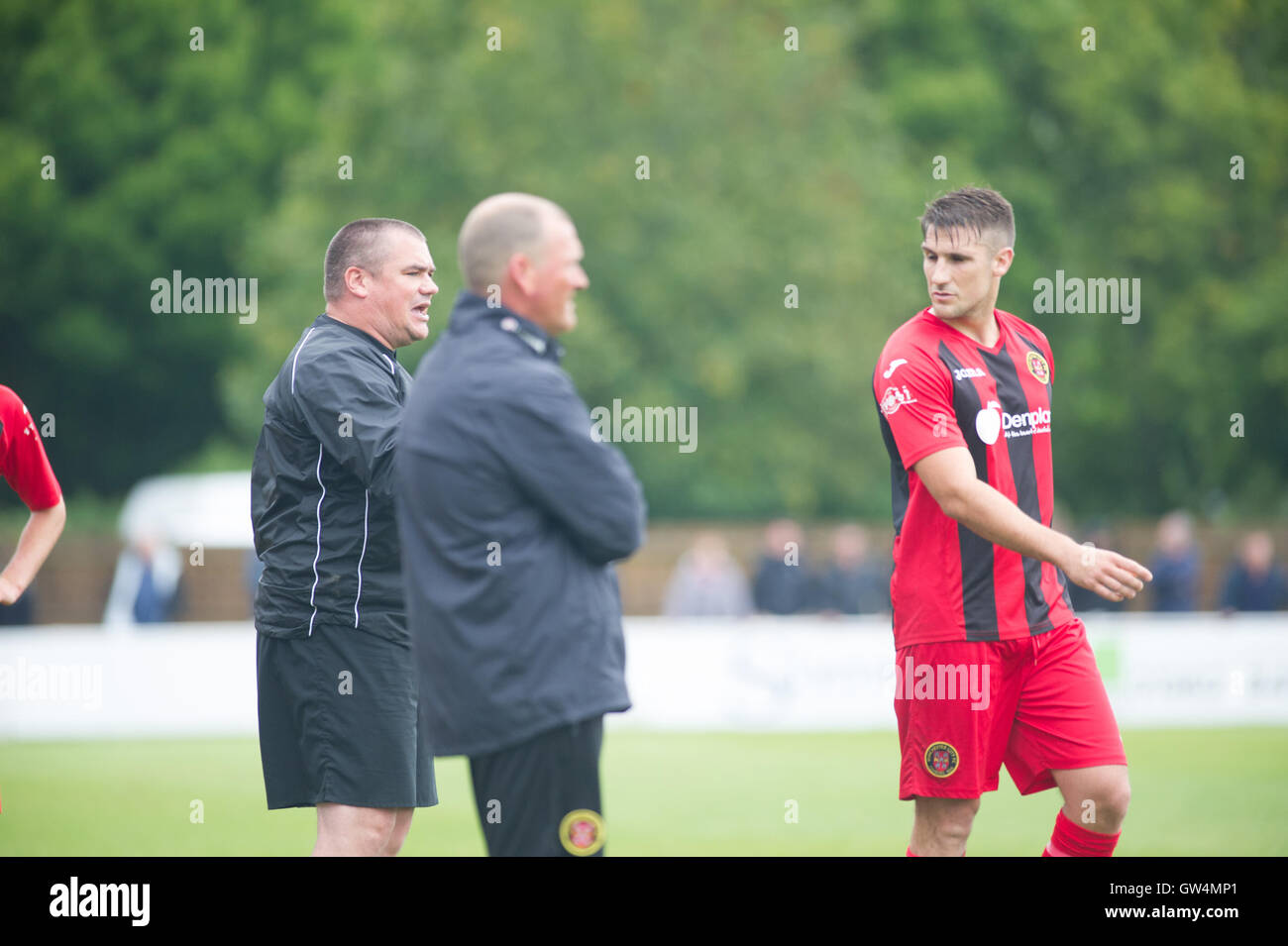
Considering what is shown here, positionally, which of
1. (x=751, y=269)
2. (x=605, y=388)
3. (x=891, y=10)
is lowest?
(x=605, y=388)

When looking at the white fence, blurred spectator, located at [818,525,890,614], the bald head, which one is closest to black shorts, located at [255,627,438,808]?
the bald head

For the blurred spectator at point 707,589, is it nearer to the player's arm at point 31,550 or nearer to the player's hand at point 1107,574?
the player's arm at point 31,550

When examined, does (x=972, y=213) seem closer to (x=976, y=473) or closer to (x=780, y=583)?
(x=976, y=473)

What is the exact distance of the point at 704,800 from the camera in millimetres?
11102

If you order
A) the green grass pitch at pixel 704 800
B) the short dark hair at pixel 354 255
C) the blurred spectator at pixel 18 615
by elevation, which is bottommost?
the green grass pitch at pixel 704 800

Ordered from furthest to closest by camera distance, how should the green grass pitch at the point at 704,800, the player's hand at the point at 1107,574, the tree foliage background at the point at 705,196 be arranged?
the tree foliage background at the point at 705,196, the green grass pitch at the point at 704,800, the player's hand at the point at 1107,574

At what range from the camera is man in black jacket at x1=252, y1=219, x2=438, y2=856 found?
5332mm

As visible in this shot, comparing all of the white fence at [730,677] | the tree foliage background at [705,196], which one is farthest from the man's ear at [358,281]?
the tree foliage background at [705,196]

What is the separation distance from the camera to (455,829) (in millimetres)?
9812

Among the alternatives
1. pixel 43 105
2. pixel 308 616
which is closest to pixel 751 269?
pixel 43 105

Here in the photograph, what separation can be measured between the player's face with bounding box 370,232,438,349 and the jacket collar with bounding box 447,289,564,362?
153 cm

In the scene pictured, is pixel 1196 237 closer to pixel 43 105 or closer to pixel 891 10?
pixel 891 10

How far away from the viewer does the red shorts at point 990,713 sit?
534cm

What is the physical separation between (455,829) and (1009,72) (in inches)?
1239
